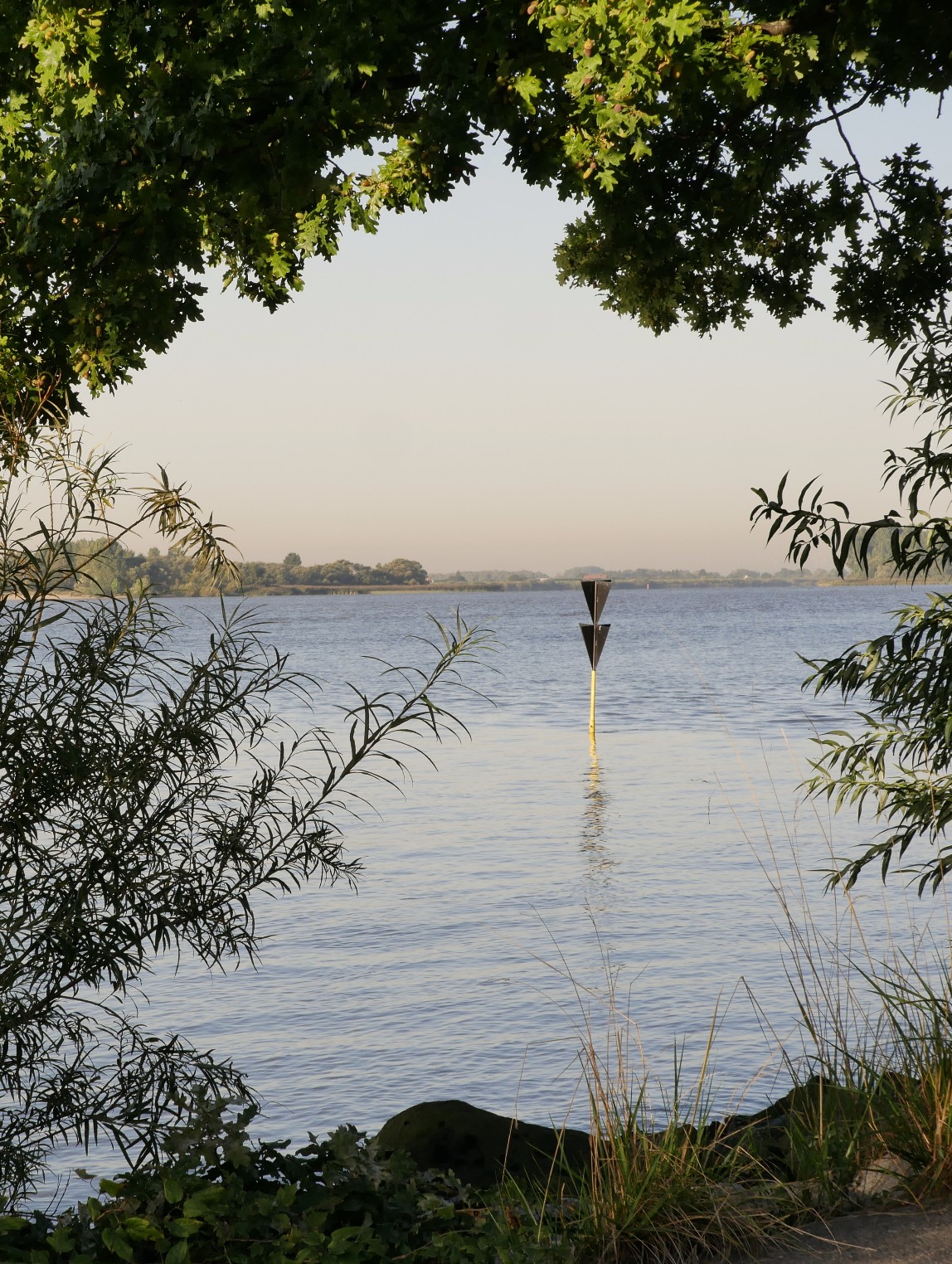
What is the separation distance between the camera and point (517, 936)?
10914 mm

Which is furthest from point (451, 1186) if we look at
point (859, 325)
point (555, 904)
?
point (555, 904)

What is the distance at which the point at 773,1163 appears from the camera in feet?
14.6

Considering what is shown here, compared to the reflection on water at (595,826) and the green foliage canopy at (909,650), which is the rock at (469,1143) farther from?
the reflection on water at (595,826)

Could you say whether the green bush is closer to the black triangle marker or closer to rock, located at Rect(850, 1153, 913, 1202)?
rock, located at Rect(850, 1153, 913, 1202)

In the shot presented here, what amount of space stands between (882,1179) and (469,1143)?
1.88 meters

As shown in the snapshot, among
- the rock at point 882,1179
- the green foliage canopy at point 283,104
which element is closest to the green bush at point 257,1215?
the rock at point 882,1179

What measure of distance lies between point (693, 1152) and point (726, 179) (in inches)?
156

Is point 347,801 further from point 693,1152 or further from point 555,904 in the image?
point 693,1152

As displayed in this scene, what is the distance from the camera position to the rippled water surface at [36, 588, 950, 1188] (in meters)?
7.73

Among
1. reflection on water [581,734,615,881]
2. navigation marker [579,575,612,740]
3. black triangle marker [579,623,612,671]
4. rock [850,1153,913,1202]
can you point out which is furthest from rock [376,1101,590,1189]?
black triangle marker [579,623,612,671]

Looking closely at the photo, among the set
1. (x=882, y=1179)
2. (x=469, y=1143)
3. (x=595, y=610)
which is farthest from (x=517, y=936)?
(x=595, y=610)

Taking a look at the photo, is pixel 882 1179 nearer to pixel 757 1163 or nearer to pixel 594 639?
pixel 757 1163

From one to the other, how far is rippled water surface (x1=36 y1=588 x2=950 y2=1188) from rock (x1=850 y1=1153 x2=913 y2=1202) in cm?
71

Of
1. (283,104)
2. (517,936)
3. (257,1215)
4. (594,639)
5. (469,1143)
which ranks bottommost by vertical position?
(517,936)
